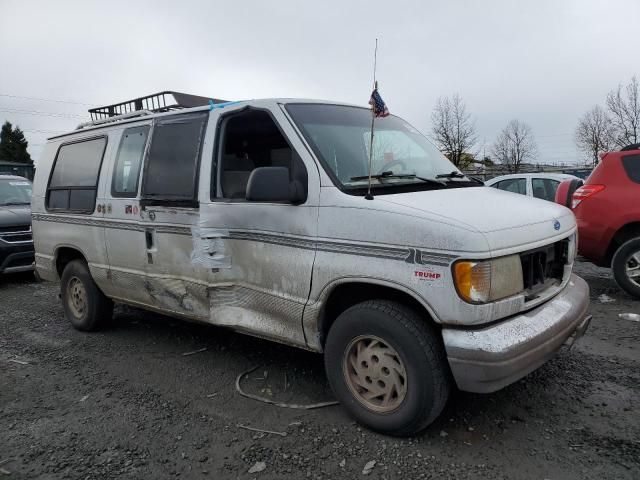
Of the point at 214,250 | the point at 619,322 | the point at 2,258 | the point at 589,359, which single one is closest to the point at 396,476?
the point at 214,250

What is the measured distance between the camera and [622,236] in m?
5.98

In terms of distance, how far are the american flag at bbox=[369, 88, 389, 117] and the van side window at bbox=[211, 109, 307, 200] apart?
2.32 feet

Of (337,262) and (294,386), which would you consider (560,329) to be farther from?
(294,386)

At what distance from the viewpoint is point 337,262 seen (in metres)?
3.05

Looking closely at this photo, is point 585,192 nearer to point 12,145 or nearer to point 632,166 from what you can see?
point 632,166

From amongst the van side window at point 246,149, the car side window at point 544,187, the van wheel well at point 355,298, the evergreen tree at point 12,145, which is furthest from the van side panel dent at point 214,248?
the evergreen tree at point 12,145

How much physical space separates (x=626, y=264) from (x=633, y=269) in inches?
3.9

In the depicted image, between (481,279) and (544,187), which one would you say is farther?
(544,187)

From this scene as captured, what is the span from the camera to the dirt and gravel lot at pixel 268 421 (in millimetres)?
2770

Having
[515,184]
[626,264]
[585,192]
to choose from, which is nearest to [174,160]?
[585,192]

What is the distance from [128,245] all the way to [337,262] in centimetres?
232

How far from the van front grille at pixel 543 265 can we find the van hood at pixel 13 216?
8048mm

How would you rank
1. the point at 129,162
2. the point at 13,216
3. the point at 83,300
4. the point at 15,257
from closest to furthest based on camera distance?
the point at 129,162 < the point at 83,300 < the point at 15,257 < the point at 13,216

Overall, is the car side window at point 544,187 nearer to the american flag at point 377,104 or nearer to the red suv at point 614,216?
the red suv at point 614,216
